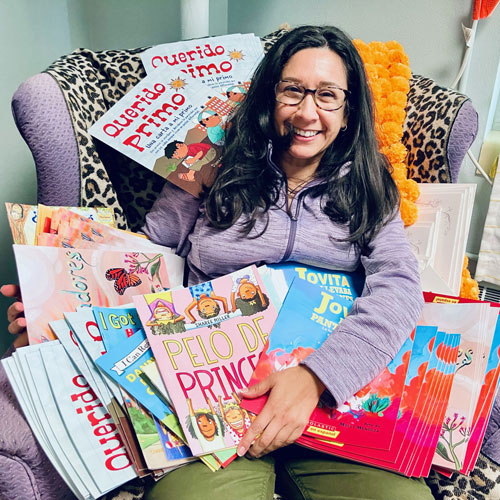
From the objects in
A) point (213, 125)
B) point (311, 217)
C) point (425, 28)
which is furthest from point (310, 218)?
point (425, 28)

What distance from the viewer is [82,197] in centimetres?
109

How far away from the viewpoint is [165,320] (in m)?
0.85

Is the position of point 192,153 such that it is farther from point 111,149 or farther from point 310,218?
point 310,218

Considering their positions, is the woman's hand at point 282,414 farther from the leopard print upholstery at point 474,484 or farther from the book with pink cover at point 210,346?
the leopard print upholstery at point 474,484

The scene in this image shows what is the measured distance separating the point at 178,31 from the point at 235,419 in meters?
1.48

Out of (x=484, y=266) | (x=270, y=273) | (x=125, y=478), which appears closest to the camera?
(x=125, y=478)

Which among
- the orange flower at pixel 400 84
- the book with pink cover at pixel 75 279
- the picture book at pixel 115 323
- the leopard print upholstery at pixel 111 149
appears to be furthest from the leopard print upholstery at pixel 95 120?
the orange flower at pixel 400 84

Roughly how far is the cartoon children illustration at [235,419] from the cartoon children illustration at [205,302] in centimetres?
16

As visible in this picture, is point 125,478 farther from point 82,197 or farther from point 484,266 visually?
point 484,266

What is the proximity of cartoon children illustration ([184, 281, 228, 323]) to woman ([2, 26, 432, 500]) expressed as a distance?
0.13 m

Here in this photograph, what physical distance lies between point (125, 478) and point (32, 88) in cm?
81

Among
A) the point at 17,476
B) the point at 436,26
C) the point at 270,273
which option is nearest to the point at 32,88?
the point at 270,273

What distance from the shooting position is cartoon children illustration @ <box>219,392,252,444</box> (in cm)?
76

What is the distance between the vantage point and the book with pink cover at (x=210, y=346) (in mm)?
751
